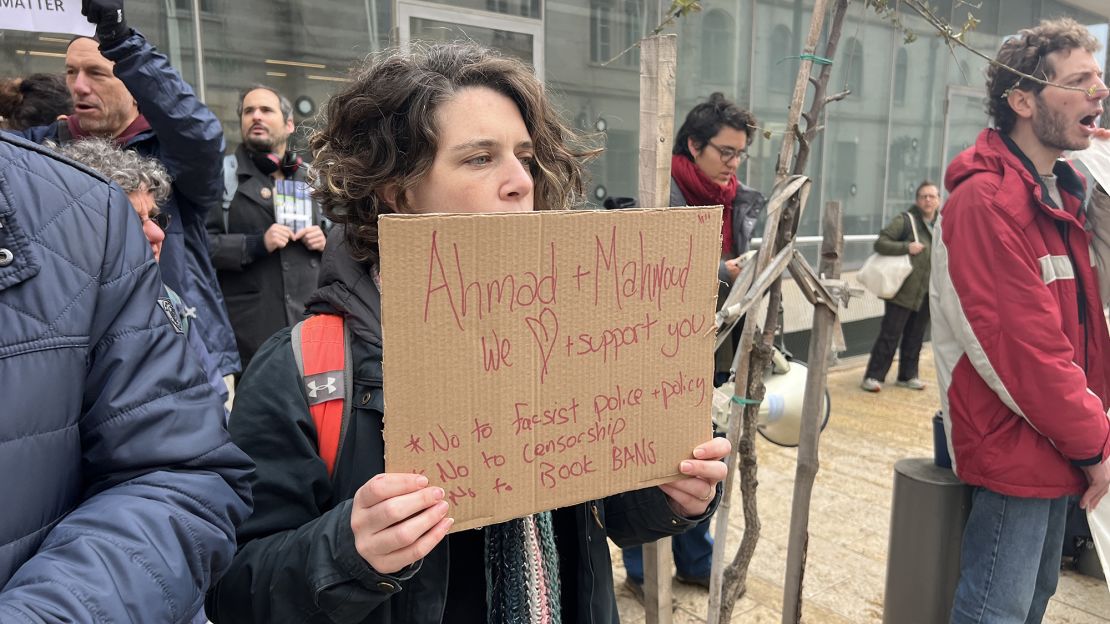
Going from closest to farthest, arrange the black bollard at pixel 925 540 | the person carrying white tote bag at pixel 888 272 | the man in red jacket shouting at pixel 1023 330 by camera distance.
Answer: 1. the man in red jacket shouting at pixel 1023 330
2. the black bollard at pixel 925 540
3. the person carrying white tote bag at pixel 888 272

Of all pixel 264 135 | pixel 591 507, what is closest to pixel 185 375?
pixel 591 507

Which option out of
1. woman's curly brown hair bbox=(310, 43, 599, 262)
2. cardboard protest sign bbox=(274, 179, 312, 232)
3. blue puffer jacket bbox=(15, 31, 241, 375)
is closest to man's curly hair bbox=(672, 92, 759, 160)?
cardboard protest sign bbox=(274, 179, 312, 232)

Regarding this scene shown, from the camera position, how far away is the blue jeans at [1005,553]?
2305 millimetres

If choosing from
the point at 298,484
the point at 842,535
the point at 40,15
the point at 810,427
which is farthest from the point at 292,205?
the point at 842,535

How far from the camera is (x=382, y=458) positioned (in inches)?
50.3

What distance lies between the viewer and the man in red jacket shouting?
2178 millimetres

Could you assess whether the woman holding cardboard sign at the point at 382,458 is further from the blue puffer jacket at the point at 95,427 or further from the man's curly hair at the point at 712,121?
the man's curly hair at the point at 712,121

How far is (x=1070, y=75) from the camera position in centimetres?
235

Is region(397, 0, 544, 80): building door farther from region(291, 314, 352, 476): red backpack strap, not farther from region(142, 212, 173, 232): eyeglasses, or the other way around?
region(291, 314, 352, 476): red backpack strap

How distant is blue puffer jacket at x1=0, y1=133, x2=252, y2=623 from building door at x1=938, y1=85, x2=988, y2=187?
10378 millimetres

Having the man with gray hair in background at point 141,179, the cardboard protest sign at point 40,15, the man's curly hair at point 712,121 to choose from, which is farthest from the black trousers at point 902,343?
the cardboard protest sign at point 40,15

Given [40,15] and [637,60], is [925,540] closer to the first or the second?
[40,15]

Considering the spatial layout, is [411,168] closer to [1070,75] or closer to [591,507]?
[591,507]

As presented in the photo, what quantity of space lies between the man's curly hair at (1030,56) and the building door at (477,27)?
331cm
